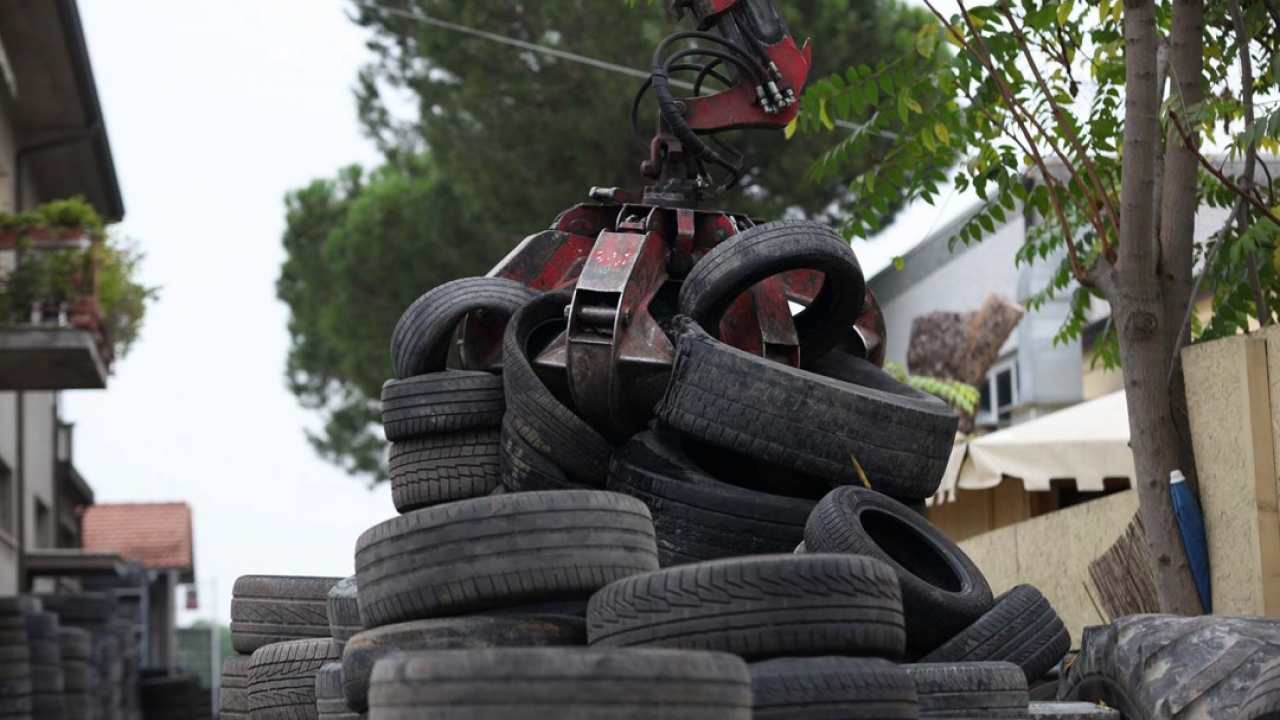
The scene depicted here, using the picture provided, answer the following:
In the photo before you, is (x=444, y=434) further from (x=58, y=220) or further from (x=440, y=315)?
(x=58, y=220)

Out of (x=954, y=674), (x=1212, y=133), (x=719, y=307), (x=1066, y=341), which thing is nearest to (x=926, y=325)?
(x=1066, y=341)

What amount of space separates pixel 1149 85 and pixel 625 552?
4643 mm

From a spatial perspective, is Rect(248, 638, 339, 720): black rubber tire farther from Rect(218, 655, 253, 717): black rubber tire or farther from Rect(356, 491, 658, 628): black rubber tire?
Rect(356, 491, 658, 628): black rubber tire

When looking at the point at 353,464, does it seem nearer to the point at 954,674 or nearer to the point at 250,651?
the point at 250,651

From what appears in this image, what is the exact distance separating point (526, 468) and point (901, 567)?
1.45 metres

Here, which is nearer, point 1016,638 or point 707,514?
point 1016,638

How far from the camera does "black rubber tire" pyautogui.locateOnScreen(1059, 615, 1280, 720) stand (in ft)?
17.7

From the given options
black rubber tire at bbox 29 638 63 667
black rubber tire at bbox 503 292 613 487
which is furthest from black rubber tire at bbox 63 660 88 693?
black rubber tire at bbox 503 292 613 487

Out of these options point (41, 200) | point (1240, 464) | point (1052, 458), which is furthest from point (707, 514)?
point (41, 200)

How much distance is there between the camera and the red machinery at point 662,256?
6855mm

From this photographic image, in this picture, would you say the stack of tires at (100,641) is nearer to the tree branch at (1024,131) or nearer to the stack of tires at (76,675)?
the stack of tires at (76,675)

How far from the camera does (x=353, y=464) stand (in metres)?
34.0

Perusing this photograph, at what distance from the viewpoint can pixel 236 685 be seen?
7.53 meters

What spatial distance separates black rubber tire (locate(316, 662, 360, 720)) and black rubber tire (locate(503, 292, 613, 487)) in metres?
1.18
